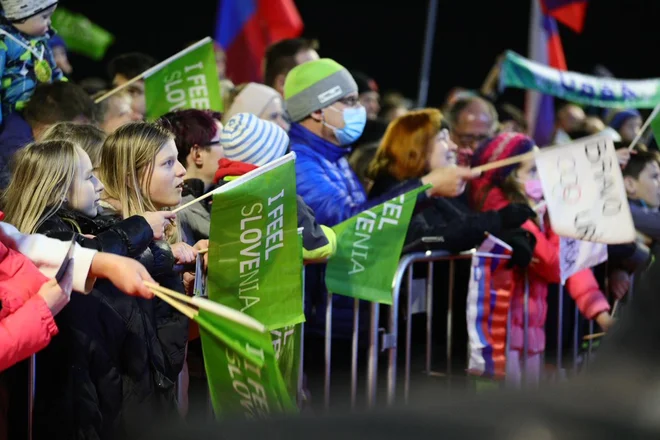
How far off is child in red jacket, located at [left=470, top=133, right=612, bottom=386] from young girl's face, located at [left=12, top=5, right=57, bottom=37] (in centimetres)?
278

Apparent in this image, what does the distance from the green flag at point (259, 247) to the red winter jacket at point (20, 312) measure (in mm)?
936

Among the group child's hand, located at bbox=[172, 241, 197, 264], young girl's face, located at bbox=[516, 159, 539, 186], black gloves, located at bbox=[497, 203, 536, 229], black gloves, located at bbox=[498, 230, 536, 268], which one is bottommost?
black gloves, located at bbox=[498, 230, 536, 268]

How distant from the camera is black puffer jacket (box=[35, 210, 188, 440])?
4520 millimetres

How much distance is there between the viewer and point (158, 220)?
15.5 ft

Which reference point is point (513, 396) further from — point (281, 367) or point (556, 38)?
point (556, 38)

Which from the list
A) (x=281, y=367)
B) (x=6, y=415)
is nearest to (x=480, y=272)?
(x=281, y=367)

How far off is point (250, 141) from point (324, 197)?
0.77 m

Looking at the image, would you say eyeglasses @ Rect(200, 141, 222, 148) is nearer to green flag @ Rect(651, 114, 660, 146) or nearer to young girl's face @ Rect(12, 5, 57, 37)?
young girl's face @ Rect(12, 5, 57, 37)

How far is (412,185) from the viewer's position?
664 cm

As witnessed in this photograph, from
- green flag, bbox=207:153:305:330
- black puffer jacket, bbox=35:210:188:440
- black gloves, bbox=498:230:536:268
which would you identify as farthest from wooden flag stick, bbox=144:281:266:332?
black gloves, bbox=498:230:536:268

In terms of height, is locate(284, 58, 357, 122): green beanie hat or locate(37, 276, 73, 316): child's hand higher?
locate(284, 58, 357, 122): green beanie hat

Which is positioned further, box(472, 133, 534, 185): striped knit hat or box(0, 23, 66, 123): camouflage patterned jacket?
box(472, 133, 534, 185): striped knit hat

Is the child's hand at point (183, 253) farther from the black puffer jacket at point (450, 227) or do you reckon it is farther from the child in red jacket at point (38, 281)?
the black puffer jacket at point (450, 227)

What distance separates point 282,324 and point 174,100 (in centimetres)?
275
